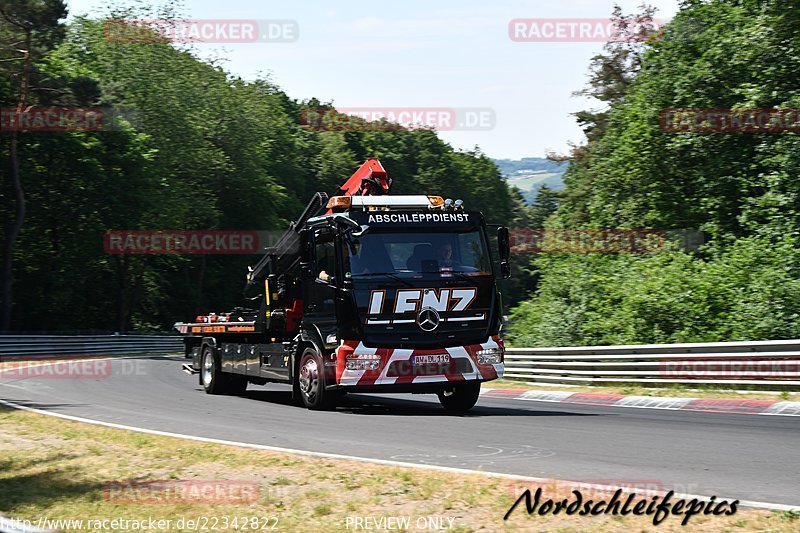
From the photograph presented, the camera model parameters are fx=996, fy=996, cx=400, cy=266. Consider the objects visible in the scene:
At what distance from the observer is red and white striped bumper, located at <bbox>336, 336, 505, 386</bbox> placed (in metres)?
13.9

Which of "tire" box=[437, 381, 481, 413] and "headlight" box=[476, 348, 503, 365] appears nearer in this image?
"headlight" box=[476, 348, 503, 365]

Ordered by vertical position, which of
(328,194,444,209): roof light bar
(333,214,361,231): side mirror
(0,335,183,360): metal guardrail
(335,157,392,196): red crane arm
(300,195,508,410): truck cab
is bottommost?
(0,335,183,360): metal guardrail

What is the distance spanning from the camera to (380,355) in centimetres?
1391

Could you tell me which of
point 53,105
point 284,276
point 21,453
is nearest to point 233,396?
point 284,276

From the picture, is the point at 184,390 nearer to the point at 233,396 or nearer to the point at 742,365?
the point at 233,396

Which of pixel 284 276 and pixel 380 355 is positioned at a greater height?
pixel 284 276

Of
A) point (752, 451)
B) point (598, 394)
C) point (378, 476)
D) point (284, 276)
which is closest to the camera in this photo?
point (378, 476)

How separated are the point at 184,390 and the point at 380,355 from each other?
8.33 metres

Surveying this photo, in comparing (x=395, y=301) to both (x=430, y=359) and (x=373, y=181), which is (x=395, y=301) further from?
(x=373, y=181)

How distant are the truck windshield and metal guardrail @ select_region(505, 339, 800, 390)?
523cm

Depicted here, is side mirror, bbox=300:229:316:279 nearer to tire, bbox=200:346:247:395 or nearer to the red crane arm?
the red crane arm

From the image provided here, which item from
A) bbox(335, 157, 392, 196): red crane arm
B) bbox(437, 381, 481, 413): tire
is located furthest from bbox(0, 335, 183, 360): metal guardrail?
bbox(437, 381, 481, 413): tire

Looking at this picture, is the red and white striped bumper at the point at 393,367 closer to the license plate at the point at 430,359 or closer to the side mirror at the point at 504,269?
the license plate at the point at 430,359

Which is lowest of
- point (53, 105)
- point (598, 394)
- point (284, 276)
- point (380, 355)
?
point (598, 394)
